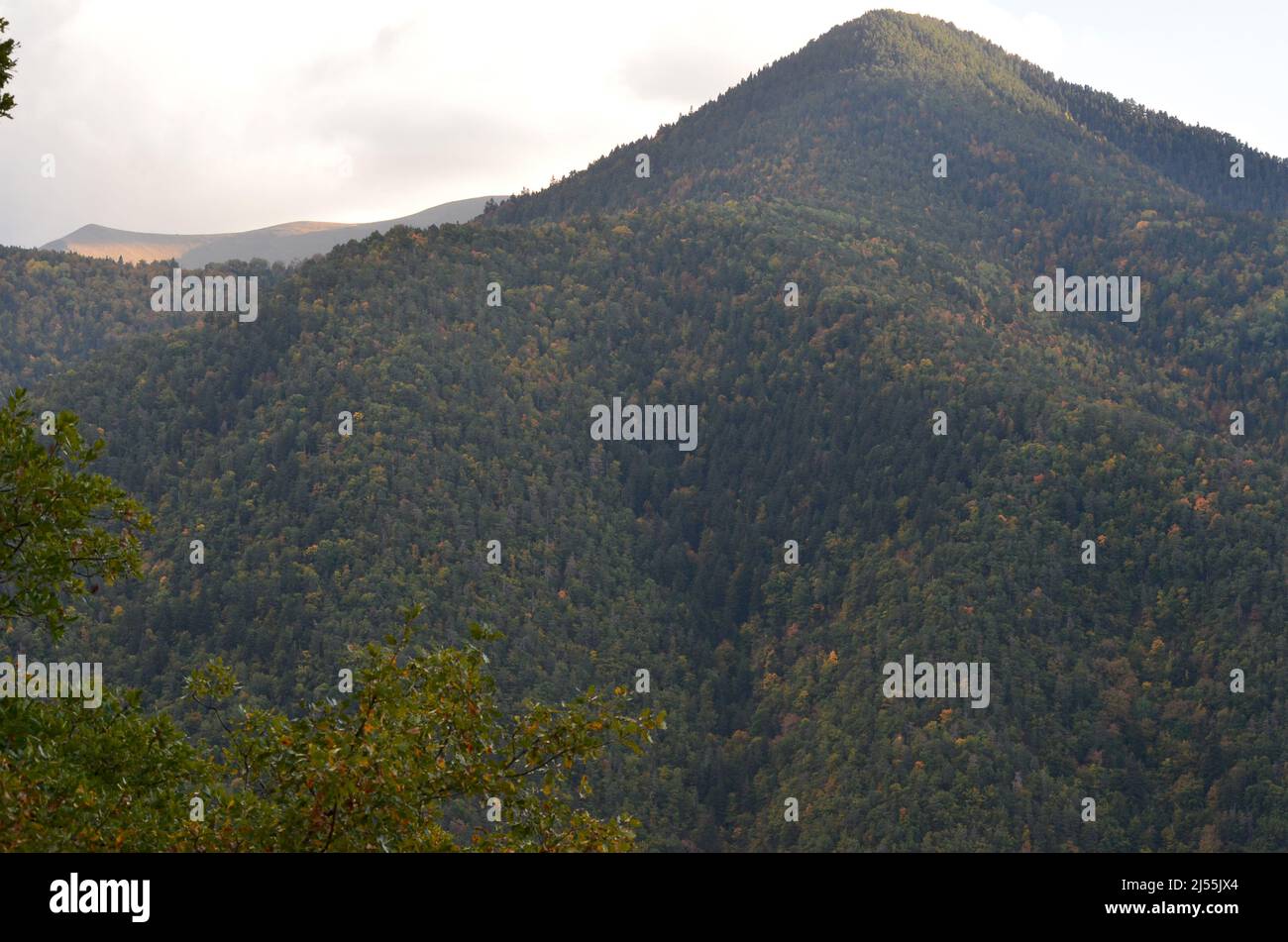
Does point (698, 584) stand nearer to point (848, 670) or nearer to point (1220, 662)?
point (848, 670)

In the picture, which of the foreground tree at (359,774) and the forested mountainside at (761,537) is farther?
the forested mountainside at (761,537)

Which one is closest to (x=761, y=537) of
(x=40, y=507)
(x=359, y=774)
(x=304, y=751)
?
(x=40, y=507)

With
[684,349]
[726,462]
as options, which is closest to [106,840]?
[726,462]

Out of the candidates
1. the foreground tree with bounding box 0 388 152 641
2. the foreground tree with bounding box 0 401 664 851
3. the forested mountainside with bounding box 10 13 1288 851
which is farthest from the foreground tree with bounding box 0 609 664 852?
the forested mountainside with bounding box 10 13 1288 851

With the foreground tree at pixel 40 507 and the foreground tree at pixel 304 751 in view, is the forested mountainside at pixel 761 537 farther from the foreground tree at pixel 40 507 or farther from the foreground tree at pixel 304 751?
the foreground tree at pixel 40 507

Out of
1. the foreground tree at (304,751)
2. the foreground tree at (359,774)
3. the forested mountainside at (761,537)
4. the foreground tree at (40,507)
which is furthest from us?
the forested mountainside at (761,537)

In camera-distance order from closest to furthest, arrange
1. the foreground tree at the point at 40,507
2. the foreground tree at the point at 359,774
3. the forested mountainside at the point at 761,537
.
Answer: the foreground tree at the point at 359,774
the foreground tree at the point at 40,507
the forested mountainside at the point at 761,537

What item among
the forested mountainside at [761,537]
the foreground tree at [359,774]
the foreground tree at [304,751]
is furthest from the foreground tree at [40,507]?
the forested mountainside at [761,537]

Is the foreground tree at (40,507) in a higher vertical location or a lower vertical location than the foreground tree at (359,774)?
higher
